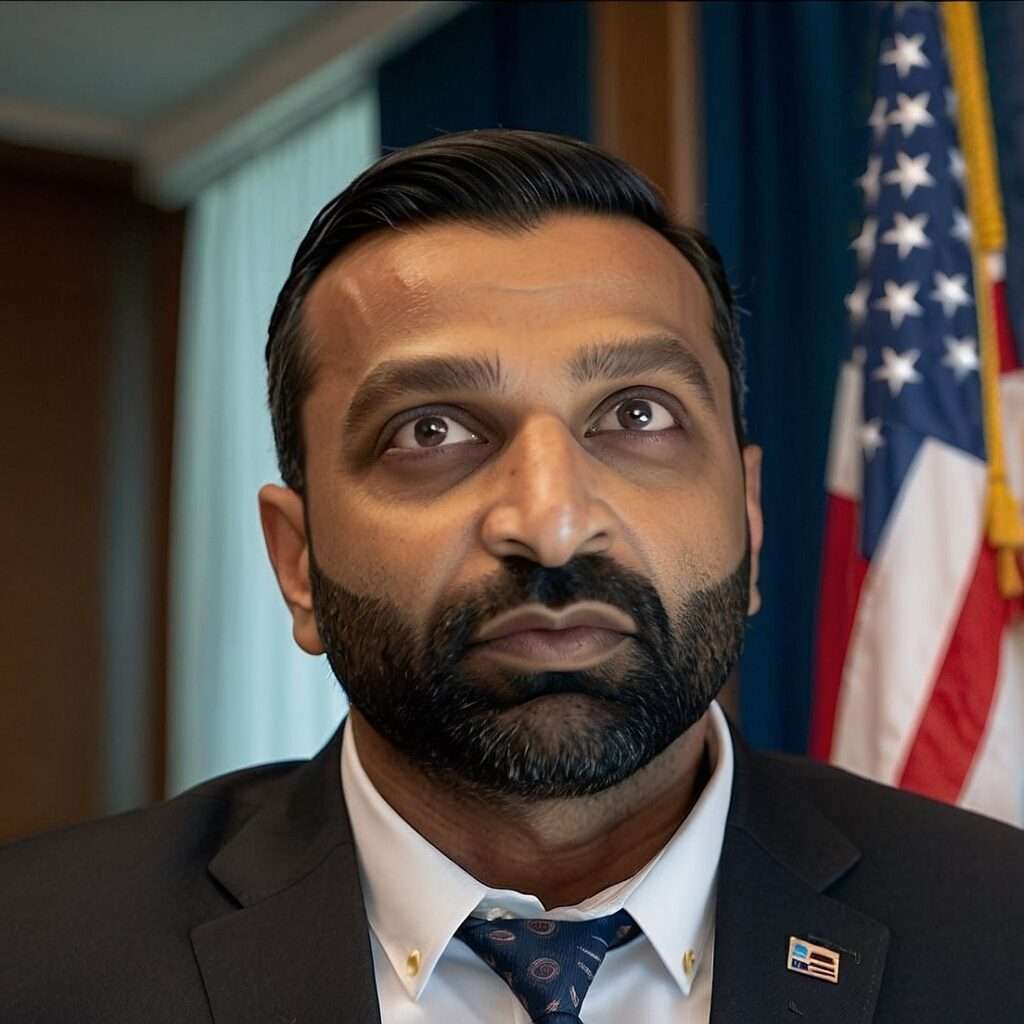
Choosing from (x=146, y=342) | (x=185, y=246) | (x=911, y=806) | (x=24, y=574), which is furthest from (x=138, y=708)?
(x=911, y=806)

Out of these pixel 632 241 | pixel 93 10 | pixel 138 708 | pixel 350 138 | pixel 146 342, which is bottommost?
pixel 138 708

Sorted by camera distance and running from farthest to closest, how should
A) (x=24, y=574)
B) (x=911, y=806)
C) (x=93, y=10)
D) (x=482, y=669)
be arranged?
(x=24, y=574), (x=93, y=10), (x=911, y=806), (x=482, y=669)

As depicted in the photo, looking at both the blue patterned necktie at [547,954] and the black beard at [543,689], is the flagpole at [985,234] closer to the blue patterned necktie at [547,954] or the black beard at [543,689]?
the black beard at [543,689]

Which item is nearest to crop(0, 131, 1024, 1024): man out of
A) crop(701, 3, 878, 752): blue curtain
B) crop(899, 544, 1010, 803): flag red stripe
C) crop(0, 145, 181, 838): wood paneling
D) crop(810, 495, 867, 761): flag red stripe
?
crop(899, 544, 1010, 803): flag red stripe

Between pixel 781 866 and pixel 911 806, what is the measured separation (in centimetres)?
19

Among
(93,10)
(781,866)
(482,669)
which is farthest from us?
(93,10)

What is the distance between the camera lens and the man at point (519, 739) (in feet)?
3.73

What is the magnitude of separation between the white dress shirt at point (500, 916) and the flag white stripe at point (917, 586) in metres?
0.86

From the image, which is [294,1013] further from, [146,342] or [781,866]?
[146,342]

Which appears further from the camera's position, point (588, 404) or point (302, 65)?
point (302, 65)

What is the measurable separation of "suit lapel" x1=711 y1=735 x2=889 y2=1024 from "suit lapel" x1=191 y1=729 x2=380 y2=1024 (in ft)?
0.95

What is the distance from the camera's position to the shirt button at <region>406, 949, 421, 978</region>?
1190mm

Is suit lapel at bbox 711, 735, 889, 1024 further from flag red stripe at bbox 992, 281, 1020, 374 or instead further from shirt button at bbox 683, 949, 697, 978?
flag red stripe at bbox 992, 281, 1020, 374

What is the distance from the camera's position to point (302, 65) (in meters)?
3.93
